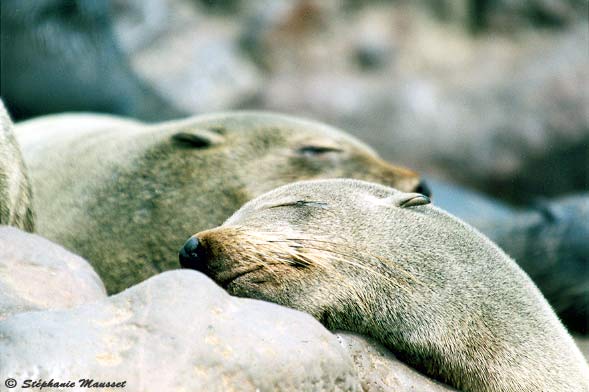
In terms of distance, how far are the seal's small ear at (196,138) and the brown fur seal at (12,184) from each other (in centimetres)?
141

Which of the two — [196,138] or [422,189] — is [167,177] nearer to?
[196,138]

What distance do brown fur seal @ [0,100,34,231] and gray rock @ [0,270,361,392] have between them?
3.68 ft

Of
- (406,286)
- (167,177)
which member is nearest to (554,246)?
(167,177)

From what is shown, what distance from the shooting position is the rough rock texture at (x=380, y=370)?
276 centimetres

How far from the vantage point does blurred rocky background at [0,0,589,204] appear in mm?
10633

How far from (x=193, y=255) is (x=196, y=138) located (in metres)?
2.03

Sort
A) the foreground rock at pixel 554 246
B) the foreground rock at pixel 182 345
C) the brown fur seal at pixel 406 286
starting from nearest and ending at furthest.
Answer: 1. the foreground rock at pixel 182 345
2. the brown fur seal at pixel 406 286
3. the foreground rock at pixel 554 246

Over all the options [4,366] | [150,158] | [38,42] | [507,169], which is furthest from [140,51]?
[4,366]

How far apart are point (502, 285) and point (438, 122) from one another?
8129 millimetres

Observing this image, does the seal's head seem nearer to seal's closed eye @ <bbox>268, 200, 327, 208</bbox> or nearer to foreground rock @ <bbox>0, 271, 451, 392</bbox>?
seal's closed eye @ <bbox>268, 200, 327, 208</bbox>

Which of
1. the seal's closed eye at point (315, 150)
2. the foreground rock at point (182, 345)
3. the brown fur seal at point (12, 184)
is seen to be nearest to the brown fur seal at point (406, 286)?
the foreground rock at point (182, 345)

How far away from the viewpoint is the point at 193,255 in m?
3.03
